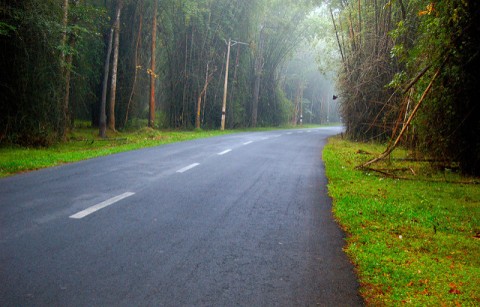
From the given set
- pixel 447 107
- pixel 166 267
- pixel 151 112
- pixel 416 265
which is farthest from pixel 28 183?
pixel 151 112

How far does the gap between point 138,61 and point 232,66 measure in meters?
10.6

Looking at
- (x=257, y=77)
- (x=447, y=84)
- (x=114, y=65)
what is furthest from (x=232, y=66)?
(x=447, y=84)

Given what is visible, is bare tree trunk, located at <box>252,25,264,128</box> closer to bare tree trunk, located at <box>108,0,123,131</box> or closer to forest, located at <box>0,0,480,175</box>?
forest, located at <box>0,0,480,175</box>

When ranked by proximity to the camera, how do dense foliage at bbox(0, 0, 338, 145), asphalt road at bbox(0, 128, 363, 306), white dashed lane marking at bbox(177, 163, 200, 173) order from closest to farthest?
asphalt road at bbox(0, 128, 363, 306)
white dashed lane marking at bbox(177, 163, 200, 173)
dense foliage at bbox(0, 0, 338, 145)

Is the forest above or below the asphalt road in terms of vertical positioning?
above

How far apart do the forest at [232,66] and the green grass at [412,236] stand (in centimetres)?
168

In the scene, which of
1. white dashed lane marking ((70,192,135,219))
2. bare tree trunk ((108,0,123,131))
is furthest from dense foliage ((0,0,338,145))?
white dashed lane marking ((70,192,135,219))

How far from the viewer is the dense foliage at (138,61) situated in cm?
1402

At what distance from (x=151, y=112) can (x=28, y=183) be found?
20773 millimetres

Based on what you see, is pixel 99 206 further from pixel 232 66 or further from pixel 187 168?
pixel 232 66

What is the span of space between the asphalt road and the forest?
4.62 metres

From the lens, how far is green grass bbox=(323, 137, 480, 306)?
3.76m

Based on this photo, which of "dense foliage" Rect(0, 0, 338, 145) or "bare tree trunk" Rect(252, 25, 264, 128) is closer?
"dense foliage" Rect(0, 0, 338, 145)

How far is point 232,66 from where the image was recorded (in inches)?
1441
